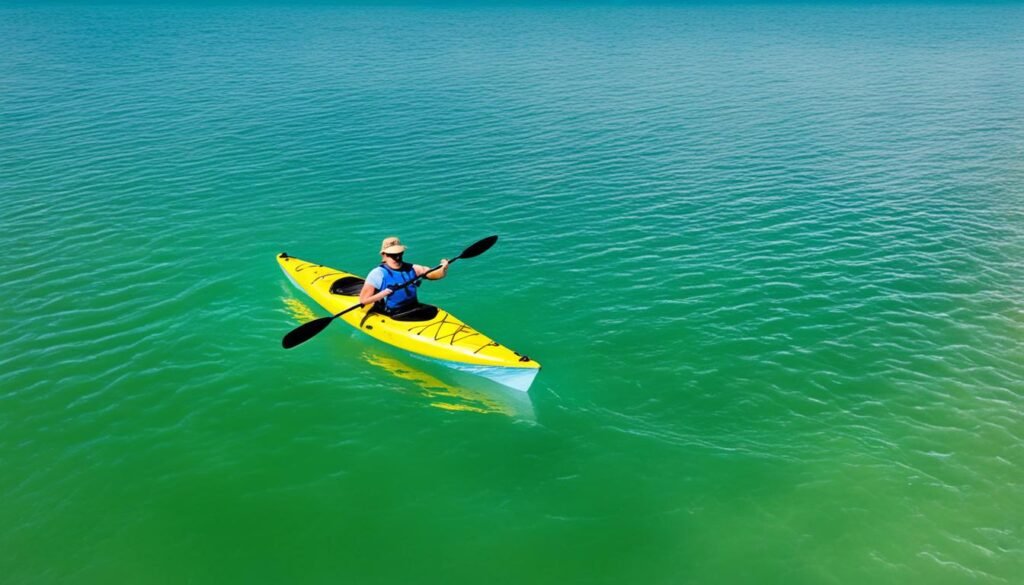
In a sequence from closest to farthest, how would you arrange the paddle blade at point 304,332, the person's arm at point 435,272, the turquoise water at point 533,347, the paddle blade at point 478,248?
1. the turquoise water at point 533,347
2. the paddle blade at point 304,332
3. the person's arm at point 435,272
4. the paddle blade at point 478,248

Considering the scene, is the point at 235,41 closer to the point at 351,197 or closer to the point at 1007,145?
the point at 351,197

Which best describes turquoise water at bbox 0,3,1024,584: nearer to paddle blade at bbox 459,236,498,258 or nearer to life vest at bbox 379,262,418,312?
life vest at bbox 379,262,418,312

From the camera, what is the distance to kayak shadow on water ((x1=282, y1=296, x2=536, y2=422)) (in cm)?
1465

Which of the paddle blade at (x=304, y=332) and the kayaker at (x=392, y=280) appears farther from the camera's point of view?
the kayaker at (x=392, y=280)

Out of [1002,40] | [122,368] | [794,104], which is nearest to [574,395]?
[122,368]

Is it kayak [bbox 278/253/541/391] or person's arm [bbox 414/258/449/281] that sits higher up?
person's arm [bbox 414/258/449/281]

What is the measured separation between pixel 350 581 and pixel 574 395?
19.4 feet

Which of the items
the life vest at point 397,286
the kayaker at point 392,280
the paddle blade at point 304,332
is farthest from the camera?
the life vest at point 397,286

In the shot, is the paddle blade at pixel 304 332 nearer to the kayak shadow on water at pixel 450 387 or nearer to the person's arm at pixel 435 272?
the kayak shadow on water at pixel 450 387

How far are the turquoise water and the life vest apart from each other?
1.11 metres

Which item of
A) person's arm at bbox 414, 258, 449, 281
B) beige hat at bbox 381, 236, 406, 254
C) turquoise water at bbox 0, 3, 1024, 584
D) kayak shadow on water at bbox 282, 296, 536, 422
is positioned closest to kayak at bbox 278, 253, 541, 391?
kayak shadow on water at bbox 282, 296, 536, 422

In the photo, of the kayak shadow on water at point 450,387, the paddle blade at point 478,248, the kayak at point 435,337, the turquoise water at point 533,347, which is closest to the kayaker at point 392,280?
the kayak at point 435,337

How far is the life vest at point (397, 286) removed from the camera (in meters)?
15.8

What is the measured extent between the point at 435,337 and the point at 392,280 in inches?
61.7
